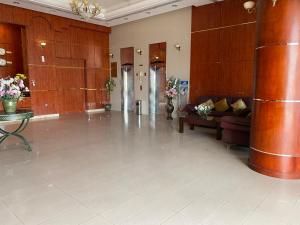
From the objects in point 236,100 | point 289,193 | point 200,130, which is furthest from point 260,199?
point 236,100

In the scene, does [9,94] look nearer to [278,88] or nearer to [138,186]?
[138,186]

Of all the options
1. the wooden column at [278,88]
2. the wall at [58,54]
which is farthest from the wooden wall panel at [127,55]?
the wooden column at [278,88]

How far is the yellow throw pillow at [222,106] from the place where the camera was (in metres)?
6.89

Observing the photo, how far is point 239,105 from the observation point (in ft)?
21.4

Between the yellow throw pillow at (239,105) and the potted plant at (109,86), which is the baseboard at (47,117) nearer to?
the potted plant at (109,86)

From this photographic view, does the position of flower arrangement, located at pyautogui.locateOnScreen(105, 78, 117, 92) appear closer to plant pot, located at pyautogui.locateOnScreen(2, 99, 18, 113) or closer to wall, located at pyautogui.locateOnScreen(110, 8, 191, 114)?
wall, located at pyautogui.locateOnScreen(110, 8, 191, 114)

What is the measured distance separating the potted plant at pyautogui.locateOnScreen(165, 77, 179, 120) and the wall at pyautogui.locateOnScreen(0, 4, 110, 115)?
4.11m

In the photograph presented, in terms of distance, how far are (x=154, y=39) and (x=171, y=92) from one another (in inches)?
101

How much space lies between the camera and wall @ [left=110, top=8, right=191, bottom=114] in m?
8.54

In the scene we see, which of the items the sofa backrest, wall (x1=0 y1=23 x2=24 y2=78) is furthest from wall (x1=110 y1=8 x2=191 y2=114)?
wall (x1=0 y1=23 x2=24 y2=78)

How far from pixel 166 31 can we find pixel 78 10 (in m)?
3.94

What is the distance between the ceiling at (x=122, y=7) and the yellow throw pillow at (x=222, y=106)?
3.27 metres

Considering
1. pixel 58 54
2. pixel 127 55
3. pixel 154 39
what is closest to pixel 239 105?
pixel 154 39

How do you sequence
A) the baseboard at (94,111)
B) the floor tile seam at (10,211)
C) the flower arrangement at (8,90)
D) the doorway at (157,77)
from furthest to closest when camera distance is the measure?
the baseboard at (94,111), the doorway at (157,77), the flower arrangement at (8,90), the floor tile seam at (10,211)
